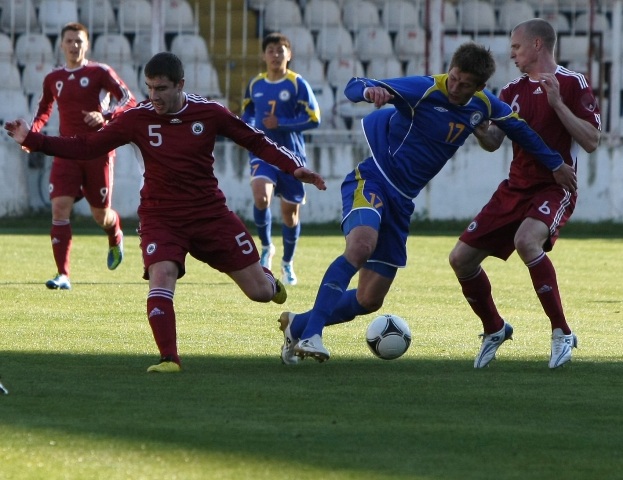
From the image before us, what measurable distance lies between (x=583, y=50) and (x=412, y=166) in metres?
15.0

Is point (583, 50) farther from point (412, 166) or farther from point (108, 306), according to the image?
point (412, 166)

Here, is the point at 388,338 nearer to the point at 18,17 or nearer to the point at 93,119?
the point at 93,119

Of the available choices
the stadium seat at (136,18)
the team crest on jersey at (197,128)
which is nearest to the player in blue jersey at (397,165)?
the team crest on jersey at (197,128)

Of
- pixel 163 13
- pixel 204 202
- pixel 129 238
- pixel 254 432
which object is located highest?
pixel 163 13

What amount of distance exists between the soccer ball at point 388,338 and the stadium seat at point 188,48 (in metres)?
14.2

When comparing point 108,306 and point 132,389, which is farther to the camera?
point 108,306

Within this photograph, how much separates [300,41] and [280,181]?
850 cm

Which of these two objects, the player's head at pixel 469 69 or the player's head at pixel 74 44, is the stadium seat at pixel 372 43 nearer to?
the player's head at pixel 74 44

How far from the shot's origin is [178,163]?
7.18 m

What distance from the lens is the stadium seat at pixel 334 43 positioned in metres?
21.2

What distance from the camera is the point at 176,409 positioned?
5508 mm

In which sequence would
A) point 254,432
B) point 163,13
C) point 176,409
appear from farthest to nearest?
1. point 163,13
2. point 176,409
3. point 254,432

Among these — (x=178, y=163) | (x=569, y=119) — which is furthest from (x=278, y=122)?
(x=569, y=119)

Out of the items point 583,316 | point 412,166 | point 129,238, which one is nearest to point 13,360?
point 412,166
